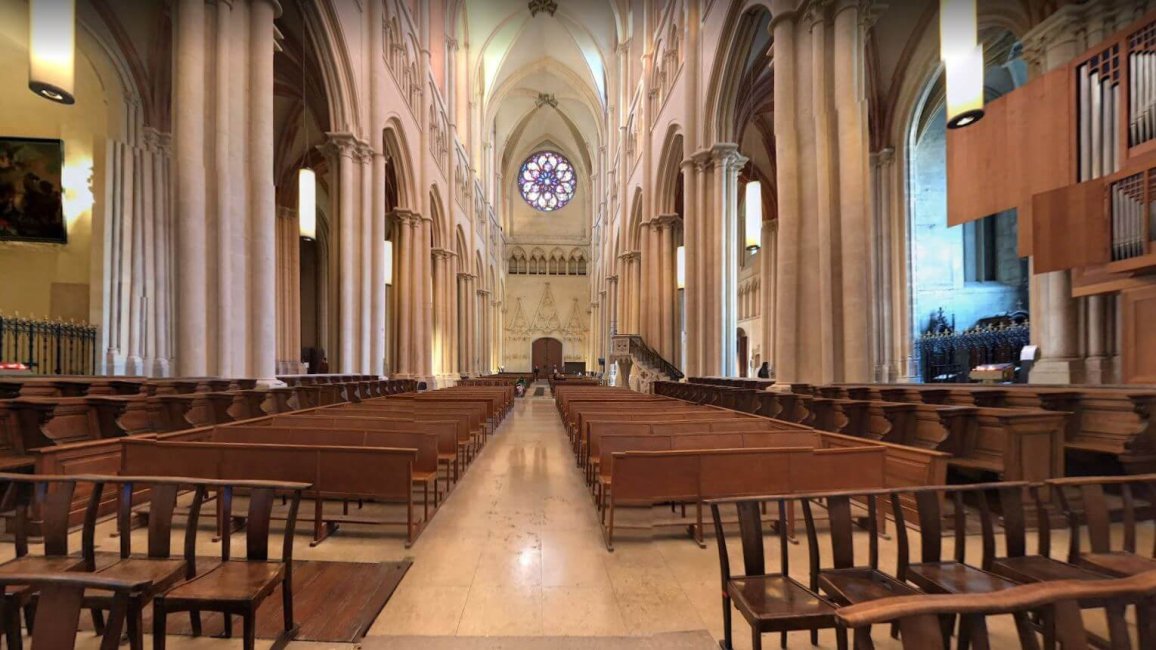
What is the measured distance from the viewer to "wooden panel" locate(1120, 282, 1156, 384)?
23.4 feet

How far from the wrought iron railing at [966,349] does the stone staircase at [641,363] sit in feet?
23.6

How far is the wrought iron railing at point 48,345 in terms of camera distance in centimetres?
1092

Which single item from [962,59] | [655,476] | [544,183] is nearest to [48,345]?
[655,476]

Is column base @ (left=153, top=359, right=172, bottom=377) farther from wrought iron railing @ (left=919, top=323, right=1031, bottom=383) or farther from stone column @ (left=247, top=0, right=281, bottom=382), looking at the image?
wrought iron railing @ (left=919, top=323, right=1031, bottom=383)

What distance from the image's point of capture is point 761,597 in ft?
7.05

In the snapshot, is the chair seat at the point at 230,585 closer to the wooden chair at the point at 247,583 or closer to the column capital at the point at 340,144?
the wooden chair at the point at 247,583

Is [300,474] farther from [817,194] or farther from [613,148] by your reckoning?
[613,148]

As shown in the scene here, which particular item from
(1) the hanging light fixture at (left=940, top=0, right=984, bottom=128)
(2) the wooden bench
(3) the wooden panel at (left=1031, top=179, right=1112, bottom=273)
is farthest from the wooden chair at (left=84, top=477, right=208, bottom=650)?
(3) the wooden panel at (left=1031, top=179, right=1112, bottom=273)

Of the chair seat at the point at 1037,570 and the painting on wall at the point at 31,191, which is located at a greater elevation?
the painting on wall at the point at 31,191

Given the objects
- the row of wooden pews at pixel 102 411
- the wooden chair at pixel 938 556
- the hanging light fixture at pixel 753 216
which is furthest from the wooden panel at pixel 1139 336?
the row of wooden pews at pixel 102 411

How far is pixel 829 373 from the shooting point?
8578mm

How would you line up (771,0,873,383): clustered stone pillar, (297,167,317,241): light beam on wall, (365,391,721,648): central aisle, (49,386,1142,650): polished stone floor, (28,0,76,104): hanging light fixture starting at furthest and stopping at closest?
(297,167,317,241): light beam on wall, (771,0,873,383): clustered stone pillar, (28,0,76,104): hanging light fixture, (365,391,721,648): central aisle, (49,386,1142,650): polished stone floor

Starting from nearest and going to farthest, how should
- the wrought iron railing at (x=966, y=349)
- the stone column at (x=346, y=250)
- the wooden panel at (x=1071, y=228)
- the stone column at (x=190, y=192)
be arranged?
the wooden panel at (x=1071, y=228), the stone column at (x=190, y=192), the wrought iron railing at (x=966, y=349), the stone column at (x=346, y=250)

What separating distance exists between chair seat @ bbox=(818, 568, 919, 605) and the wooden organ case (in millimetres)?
7932
